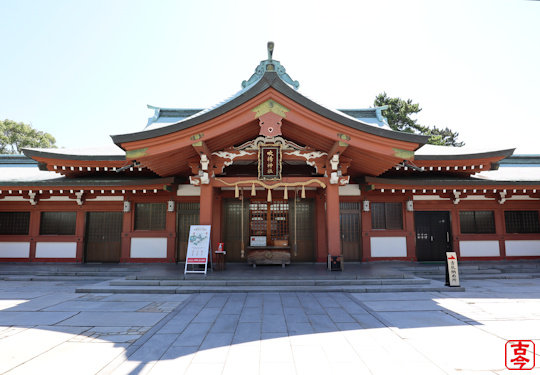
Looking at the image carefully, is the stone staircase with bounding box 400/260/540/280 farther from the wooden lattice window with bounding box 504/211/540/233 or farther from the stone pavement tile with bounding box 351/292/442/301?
the stone pavement tile with bounding box 351/292/442/301

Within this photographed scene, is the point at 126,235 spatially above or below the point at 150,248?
above

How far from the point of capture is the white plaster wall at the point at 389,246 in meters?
11.9

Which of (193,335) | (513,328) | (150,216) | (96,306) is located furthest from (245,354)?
(150,216)

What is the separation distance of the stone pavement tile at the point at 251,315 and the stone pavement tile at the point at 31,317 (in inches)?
111

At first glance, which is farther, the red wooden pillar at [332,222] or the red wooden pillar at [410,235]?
the red wooden pillar at [410,235]

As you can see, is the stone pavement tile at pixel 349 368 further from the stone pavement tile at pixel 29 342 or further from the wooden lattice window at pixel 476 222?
the wooden lattice window at pixel 476 222

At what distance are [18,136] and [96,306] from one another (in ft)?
129

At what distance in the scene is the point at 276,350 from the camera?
13.0 feet

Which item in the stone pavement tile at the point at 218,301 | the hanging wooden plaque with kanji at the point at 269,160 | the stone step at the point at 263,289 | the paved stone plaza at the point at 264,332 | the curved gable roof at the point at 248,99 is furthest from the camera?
the hanging wooden plaque with kanji at the point at 269,160

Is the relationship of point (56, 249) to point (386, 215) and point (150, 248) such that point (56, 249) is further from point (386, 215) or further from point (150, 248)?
point (386, 215)

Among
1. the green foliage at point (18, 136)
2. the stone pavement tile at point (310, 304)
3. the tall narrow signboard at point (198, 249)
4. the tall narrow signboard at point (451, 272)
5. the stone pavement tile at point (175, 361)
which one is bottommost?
the stone pavement tile at point (310, 304)

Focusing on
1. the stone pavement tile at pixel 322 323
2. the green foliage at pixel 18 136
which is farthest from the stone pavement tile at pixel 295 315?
the green foliage at pixel 18 136

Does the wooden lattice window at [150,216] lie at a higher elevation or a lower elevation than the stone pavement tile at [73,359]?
higher

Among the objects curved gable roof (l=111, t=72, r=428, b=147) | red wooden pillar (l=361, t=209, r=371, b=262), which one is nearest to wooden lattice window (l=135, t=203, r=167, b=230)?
curved gable roof (l=111, t=72, r=428, b=147)
